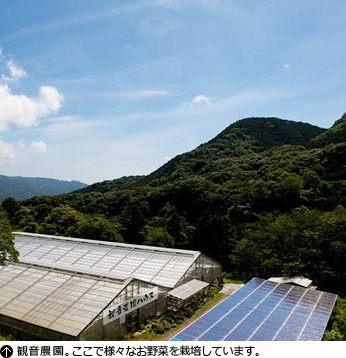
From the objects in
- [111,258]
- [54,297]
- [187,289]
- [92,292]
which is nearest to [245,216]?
[111,258]

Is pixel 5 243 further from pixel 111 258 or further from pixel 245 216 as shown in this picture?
pixel 245 216

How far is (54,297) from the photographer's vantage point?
1967 cm

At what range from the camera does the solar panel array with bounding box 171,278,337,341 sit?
16.2 meters

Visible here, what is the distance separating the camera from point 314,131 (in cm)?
13162

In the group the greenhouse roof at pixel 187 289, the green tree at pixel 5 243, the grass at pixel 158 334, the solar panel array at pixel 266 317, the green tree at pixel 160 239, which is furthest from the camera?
the green tree at pixel 160 239

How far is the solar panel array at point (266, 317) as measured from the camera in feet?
53.1

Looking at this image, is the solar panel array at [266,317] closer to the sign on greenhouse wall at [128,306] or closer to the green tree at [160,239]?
the sign on greenhouse wall at [128,306]

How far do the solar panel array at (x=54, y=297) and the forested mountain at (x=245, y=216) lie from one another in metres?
17.6

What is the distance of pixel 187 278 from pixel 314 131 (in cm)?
11844

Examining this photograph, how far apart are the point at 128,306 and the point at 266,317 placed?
7770mm
